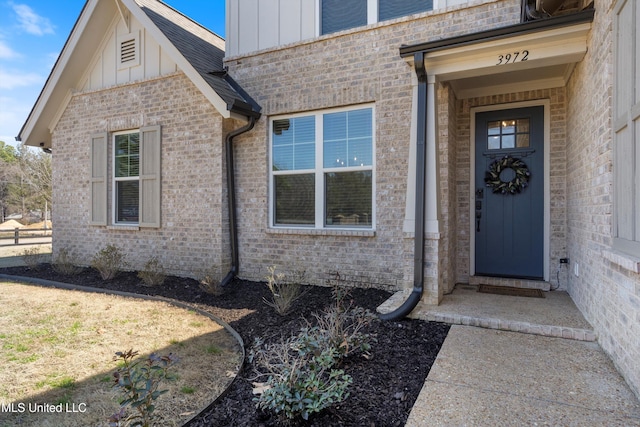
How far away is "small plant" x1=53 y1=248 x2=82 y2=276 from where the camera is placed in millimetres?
7250

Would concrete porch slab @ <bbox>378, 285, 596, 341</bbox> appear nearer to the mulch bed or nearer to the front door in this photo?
the mulch bed

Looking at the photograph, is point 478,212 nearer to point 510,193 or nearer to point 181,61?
point 510,193

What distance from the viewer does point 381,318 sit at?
4.03 meters

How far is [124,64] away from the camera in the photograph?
7395 mm

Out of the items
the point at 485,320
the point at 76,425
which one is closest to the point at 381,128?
the point at 485,320

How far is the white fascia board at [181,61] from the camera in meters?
5.62

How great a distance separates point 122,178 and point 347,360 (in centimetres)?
636

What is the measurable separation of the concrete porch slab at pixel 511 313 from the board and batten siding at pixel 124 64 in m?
6.05

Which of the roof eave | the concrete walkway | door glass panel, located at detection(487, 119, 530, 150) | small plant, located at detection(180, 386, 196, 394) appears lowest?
small plant, located at detection(180, 386, 196, 394)

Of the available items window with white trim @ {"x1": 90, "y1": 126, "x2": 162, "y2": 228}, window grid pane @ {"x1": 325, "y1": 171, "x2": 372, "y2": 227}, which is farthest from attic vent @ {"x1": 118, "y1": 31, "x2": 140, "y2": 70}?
window grid pane @ {"x1": 325, "y1": 171, "x2": 372, "y2": 227}

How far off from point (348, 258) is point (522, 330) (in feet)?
8.16

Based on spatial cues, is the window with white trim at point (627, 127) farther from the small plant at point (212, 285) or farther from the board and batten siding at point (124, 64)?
the board and batten siding at point (124, 64)

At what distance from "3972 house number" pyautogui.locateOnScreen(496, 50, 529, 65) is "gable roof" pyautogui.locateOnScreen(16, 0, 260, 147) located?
359 centimetres

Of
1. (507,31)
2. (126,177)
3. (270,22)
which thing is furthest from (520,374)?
(126,177)
